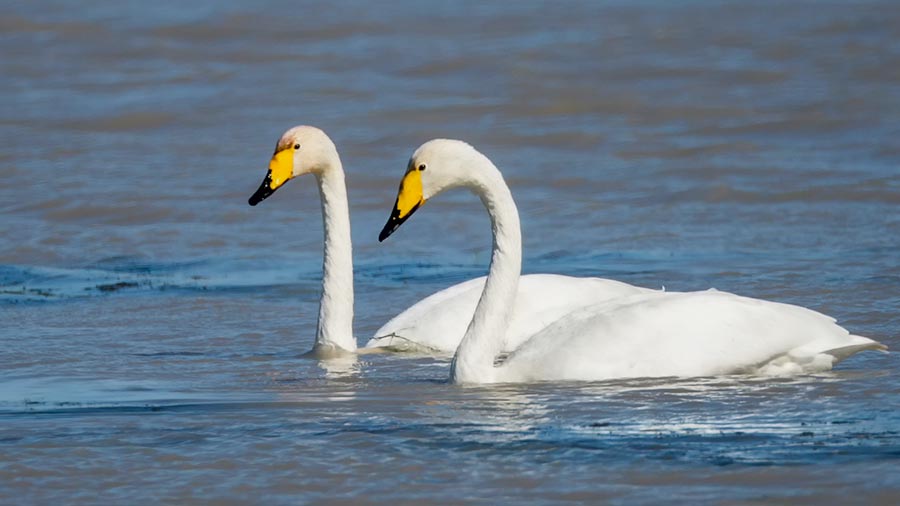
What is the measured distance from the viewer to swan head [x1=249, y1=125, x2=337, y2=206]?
8945 millimetres

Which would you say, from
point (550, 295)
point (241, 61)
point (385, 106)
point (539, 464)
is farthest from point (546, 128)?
point (539, 464)

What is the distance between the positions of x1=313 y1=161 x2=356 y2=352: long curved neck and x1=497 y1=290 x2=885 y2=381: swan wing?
4.84 feet

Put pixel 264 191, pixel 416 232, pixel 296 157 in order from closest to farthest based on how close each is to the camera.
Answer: pixel 264 191, pixel 296 157, pixel 416 232

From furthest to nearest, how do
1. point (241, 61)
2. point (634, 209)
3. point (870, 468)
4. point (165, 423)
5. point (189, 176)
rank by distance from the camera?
point (241, 61), point (189, 176), point (634, 209), point (165, 423), point (870, 468)

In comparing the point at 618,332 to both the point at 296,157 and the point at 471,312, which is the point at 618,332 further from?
the point at 296,157

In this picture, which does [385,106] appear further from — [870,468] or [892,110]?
[870,468]

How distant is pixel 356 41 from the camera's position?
20562mm

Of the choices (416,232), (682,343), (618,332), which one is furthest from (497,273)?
(416,232)

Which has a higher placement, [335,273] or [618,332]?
[335,273]

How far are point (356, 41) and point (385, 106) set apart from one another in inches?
129

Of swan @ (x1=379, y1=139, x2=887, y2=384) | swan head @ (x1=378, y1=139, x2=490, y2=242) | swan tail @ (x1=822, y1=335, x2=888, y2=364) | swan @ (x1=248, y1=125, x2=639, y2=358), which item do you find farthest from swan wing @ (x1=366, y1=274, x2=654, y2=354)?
swan tail @ (x1=822, y1=335, x2=888, y2=364)

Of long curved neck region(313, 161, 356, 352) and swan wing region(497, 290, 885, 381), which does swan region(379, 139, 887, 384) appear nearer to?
swan wing region(497, 290, 885, 381)

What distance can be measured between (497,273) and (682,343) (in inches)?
35.1

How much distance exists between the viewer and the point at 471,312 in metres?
8.95
